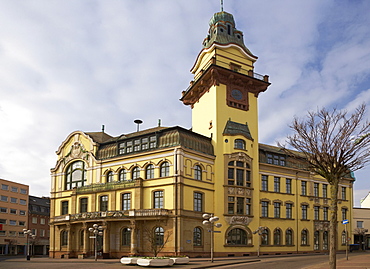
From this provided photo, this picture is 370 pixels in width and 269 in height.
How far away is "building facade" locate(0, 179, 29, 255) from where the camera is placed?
270 feet

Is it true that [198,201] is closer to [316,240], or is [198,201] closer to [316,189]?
[316,240]

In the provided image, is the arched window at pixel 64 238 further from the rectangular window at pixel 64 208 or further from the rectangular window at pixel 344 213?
the rectangular window at pixel 344 213

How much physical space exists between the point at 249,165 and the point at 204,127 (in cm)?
706

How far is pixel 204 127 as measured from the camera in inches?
2034

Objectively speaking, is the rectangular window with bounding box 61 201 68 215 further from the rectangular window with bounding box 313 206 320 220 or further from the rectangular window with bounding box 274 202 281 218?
the rectangular window with bounding box 313 206 320 220

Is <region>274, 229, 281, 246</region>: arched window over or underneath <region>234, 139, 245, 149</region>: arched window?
underneath

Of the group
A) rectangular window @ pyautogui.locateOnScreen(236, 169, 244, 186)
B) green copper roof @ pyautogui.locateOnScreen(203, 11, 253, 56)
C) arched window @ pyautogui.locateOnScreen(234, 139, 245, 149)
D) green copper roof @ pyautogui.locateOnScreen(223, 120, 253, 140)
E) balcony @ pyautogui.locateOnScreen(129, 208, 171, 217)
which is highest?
green copper roof @ pyautogui.locateOnScreen(203, 11, 253, 56)

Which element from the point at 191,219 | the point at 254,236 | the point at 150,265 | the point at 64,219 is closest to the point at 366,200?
the point at 254,236

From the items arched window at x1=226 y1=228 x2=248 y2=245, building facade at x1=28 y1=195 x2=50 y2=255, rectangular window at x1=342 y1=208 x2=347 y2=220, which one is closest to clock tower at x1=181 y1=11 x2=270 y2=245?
arched window at x1=226 y1=228 x2=248 y2=245

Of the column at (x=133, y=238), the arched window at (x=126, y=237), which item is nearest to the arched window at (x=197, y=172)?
the column at (x=133, y=238)

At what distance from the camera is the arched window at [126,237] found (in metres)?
45.4

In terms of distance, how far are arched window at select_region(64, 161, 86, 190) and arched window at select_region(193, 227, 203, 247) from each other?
1584cm

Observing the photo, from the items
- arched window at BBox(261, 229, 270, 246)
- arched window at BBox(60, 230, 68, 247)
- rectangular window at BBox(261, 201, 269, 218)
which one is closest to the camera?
arched window at BBox(60, 230, 68, 247)

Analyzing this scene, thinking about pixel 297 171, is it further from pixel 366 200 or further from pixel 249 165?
pixel 366 200
